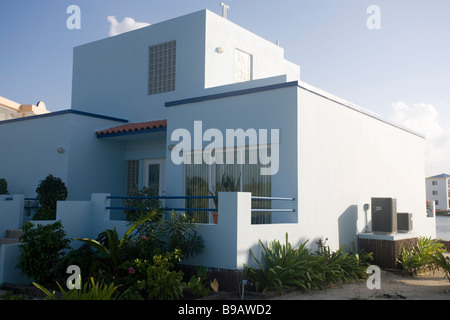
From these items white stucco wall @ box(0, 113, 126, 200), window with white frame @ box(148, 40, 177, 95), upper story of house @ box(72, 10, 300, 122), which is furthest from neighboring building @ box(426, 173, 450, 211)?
white stucco wall @ box(0, 113, 126, 200)

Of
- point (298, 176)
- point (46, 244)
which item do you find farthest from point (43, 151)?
point (298, 176)

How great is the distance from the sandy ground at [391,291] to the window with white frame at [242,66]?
8.97 metres

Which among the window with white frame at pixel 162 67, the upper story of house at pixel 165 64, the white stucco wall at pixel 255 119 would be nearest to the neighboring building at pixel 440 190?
the upper story of house at pixel 165 64

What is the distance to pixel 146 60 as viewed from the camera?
16734 mm

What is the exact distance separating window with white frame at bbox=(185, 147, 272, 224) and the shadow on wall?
2131mm

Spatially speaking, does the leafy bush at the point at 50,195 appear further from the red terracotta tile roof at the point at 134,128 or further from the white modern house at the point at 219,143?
the red terracotta tile roof at the point at 134,128

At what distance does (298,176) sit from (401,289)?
3250 millimetres

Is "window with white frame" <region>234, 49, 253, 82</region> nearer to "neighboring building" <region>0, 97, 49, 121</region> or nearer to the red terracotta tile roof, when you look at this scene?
the red terracotta tile roof

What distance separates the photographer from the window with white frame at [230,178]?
37.1 feet

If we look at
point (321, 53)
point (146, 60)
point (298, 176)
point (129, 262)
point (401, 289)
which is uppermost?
point (146, 60)

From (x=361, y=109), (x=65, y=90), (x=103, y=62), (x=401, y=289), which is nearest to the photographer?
(x=401, y=289)

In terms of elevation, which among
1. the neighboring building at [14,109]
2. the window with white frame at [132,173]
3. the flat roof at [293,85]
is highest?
the neighboring building at [14,109]

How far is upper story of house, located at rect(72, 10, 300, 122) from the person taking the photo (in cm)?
1548

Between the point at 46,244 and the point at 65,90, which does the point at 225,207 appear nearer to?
the point at 46,244
